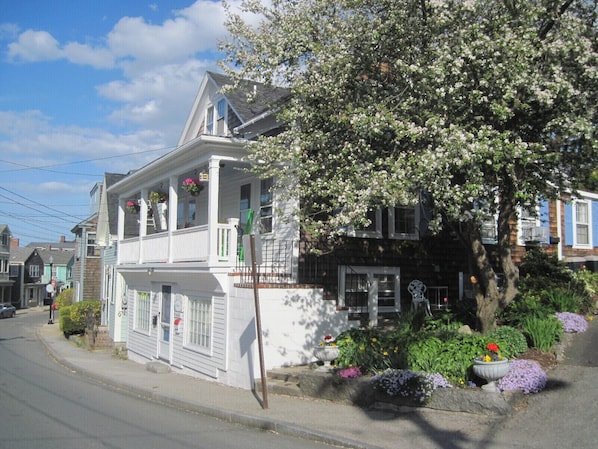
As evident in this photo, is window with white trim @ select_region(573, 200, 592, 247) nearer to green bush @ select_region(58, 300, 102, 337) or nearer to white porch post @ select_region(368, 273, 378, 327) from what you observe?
white porch post @ select_region(368, 273, 378, 327)

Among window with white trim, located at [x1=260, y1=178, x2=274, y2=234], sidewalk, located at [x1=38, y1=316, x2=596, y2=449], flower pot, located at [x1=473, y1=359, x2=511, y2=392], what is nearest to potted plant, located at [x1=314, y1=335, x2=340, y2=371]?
sidewalk, located at [x1=38, y1=316, x2=596, y2=449]

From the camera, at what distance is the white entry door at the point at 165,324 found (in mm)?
16062

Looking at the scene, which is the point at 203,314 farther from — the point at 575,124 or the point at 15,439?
the point at 575,124

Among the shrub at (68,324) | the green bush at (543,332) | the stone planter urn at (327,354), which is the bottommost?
the shrub at (68,324)

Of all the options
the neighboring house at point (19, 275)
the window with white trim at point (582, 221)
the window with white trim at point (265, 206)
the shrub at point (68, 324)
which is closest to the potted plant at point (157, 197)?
the window with white trim at point (265, 206)

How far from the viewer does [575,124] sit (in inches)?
340

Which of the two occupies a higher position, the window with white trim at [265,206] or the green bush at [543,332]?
the window with white trim at [265,206]

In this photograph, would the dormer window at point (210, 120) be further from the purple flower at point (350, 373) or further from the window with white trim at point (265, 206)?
the purple flower at point (350, 373)

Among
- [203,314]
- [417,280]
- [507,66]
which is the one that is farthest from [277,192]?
[507,66]

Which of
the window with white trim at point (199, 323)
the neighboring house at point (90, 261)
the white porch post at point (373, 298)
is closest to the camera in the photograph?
the window with white trim at point (199, 323)

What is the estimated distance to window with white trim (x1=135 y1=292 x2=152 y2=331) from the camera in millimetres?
17828

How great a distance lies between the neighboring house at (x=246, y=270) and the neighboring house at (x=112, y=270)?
15.9 ft

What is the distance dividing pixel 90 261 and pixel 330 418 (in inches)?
1257

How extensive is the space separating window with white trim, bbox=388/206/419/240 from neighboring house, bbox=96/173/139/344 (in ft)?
40.9
